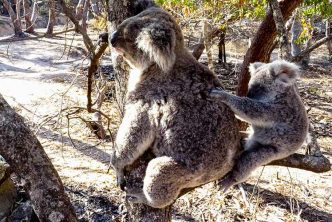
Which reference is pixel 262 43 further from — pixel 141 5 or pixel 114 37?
pixel 114 37

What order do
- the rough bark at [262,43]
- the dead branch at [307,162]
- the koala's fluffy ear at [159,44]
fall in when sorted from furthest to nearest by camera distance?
the rough bark at [262,43] < the dead branch at [307,162] < the koala's fluffy ear at [159,44]

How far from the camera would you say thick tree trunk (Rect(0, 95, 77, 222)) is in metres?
2.58

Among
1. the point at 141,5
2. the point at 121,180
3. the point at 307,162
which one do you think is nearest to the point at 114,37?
the point at 141,5

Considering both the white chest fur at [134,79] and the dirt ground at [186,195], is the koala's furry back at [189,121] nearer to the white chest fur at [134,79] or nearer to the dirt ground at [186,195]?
the white chest fur at [134,79]

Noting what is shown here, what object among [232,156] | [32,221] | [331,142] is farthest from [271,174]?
[232,156]

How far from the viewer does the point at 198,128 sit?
2.44 metres

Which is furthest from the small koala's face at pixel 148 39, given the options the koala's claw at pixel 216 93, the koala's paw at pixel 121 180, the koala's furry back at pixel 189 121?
the koala's paw at pixel 121 180

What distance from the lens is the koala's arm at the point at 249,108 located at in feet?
7.85

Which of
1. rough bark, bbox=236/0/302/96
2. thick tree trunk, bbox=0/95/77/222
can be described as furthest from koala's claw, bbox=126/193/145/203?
rough bark, bbox=236/0/302/96

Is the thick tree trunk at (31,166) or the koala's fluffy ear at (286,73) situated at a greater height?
the koala's fluffy ear at (286,73)

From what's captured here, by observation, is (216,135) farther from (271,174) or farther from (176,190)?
(271,174)

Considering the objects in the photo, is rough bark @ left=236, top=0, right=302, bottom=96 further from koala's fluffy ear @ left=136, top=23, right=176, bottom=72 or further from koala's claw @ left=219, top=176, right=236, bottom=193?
koala's fluffy ear @ left=136, top=23, right=176, bottom=72

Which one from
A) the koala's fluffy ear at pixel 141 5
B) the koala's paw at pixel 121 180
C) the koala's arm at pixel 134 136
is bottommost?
the koala's paw at pixel 121 180

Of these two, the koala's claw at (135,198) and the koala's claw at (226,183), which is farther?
the koala's claw at (226,183)
